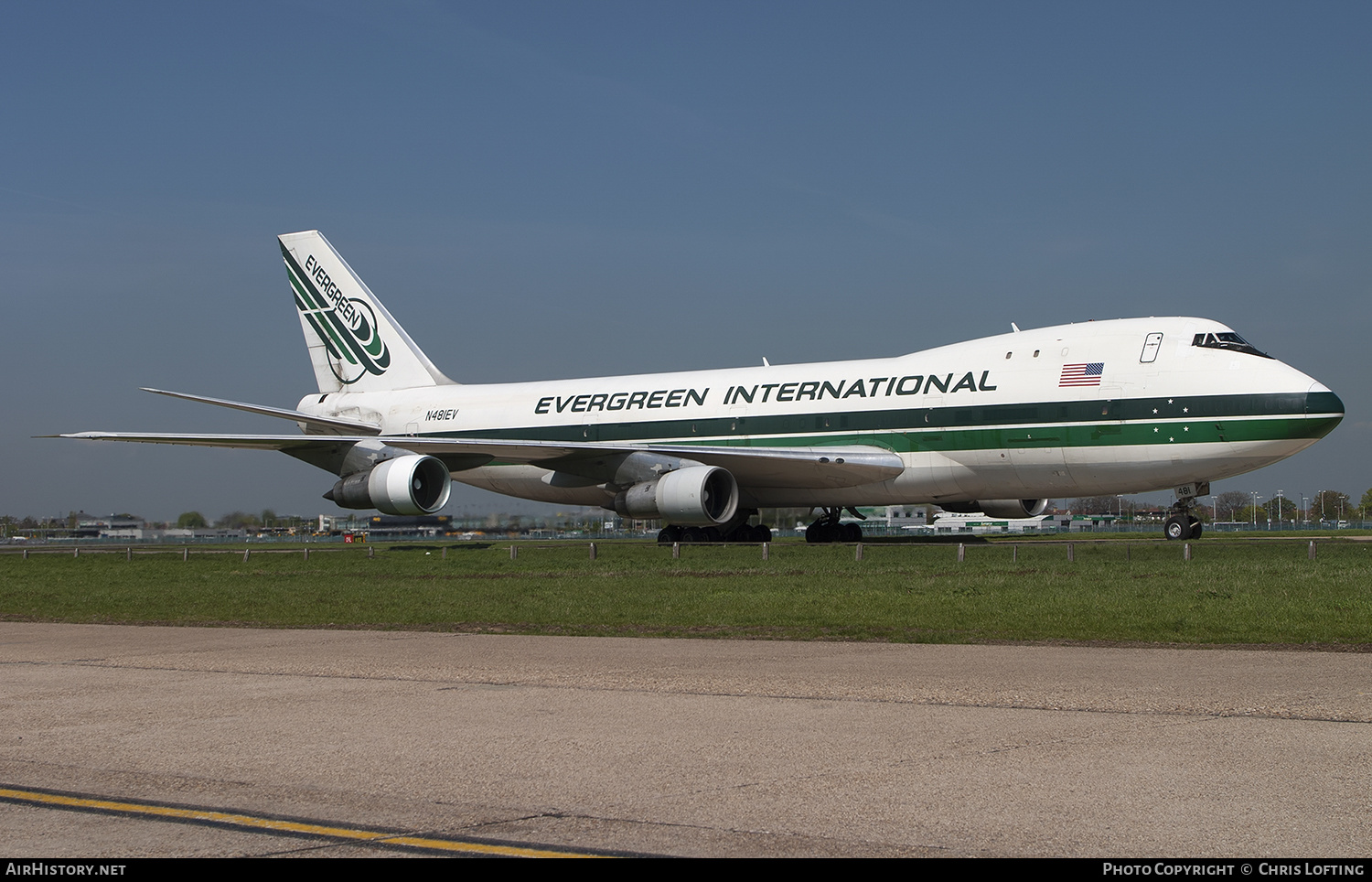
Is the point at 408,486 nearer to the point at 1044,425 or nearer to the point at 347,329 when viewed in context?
the point at 347,329

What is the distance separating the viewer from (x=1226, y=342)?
2836 centimetres

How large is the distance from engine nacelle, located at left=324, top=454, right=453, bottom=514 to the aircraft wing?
1261 millimetres

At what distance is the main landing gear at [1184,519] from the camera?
30.1m

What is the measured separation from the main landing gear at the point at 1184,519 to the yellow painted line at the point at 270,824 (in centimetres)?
2779

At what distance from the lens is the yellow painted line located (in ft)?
17.1

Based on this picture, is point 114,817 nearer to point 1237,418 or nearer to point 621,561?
point 621,561

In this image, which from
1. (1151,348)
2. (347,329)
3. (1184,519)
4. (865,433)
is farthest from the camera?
(347,329)

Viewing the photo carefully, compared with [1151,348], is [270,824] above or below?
below

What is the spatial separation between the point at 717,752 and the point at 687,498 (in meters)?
23.8

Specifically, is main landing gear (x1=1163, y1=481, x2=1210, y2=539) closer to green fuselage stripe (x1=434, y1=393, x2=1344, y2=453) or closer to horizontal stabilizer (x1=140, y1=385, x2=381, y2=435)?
green fuselage stripe (x1=434, y1=393, x2=1344, y2=453)

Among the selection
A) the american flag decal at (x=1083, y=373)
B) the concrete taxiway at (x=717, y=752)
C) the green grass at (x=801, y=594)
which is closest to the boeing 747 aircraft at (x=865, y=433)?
the american flag decal at (x=1083, y=373)

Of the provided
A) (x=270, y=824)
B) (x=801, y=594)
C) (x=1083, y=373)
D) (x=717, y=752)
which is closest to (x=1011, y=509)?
(x=1083, y=373)

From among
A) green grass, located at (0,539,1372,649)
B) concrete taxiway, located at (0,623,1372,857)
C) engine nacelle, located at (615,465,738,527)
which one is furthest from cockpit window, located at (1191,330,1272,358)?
concrete taxiway, located at (0,623,1372,857)
